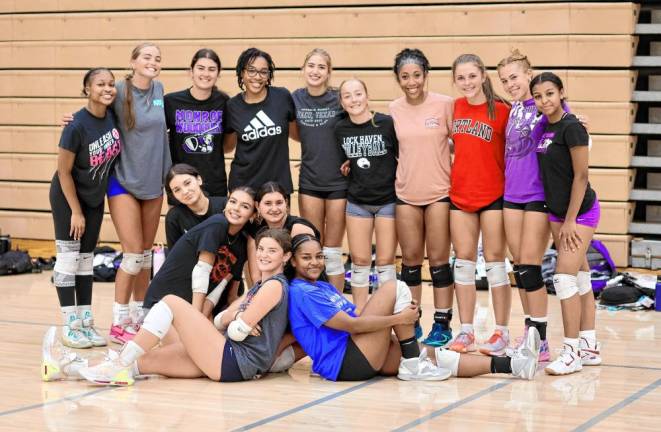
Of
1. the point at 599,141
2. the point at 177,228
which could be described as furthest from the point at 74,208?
the point at 599,141

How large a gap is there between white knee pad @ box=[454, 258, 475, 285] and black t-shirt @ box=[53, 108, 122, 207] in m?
1.95

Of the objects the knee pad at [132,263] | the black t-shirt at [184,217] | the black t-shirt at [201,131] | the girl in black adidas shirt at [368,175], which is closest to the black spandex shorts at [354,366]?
the girl in black adidas shirt at [368,175]

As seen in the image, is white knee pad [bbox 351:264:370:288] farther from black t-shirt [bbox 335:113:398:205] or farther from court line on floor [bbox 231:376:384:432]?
court line on floor [bbox 231:376:384:432]

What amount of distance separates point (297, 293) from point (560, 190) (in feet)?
4.46

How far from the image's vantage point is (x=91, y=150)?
18.4ft

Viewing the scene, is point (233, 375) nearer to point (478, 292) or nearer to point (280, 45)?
point (478, 292)

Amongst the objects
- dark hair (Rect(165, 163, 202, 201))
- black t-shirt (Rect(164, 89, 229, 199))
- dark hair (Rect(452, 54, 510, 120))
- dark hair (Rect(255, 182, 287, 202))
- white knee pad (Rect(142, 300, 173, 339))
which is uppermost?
dark hair (Rect(452, 54, 510, 120))

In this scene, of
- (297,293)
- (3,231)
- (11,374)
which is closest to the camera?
(297,293)

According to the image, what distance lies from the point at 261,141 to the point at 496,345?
5.43 ft

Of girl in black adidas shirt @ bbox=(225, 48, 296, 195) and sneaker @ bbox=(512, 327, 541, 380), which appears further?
girl in black adidas shirt @ bbox=(225, 48, 296, 195)

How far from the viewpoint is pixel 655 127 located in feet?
26.4

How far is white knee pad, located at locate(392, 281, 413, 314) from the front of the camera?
456 centimetres

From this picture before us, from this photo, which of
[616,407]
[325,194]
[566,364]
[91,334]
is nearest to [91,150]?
[91,334]

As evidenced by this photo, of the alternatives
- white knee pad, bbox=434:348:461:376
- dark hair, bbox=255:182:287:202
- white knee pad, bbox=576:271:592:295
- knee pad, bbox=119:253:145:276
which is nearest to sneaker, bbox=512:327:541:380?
white knee pad, bbox=434:348:461:376
